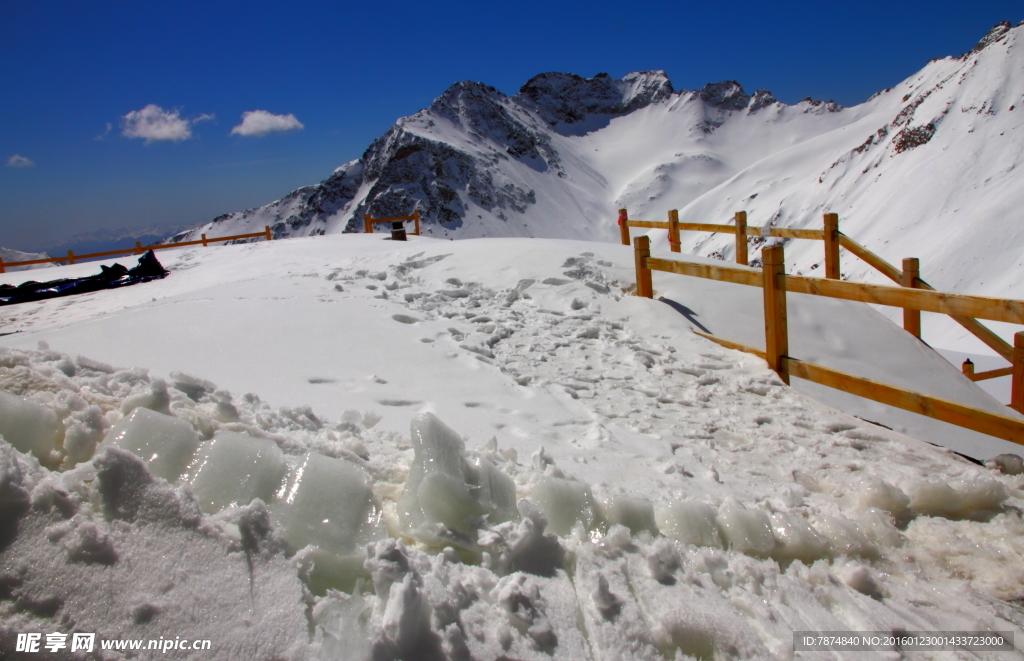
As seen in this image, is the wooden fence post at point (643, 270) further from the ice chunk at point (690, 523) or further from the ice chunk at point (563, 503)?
the ice chunk at point (563, 503)

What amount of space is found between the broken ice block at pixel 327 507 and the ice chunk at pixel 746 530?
1.44m

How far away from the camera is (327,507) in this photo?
2.07m

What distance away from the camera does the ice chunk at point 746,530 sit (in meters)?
2.27

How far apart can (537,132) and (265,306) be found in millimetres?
86575

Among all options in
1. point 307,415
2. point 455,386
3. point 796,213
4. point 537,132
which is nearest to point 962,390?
point 455,386

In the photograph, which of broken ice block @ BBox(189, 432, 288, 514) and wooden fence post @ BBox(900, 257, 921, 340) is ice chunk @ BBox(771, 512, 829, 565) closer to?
broken ice block @ BBox(189, 432, 288, 514)

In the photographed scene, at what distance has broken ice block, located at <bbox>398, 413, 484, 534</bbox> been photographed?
2.12 meters

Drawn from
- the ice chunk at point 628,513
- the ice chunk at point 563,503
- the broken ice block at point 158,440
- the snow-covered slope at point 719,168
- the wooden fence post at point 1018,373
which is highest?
the snow-covered slope at point 719,168

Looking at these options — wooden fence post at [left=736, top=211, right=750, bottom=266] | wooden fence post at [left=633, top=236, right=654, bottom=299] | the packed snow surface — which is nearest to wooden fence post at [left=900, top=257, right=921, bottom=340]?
wooden fence post at [left=736, top=211, right=750, bottom=266]

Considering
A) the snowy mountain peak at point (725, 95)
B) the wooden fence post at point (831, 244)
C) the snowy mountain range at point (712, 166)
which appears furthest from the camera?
the snowy mountain peak at point (725, 95)

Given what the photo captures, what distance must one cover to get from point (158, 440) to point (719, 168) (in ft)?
263

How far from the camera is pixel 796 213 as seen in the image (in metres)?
43.5

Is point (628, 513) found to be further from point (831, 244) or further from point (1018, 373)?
point (831, 244)

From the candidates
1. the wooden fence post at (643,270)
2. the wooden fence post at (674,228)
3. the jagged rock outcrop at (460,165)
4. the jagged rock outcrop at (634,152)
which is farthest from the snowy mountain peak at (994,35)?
the wooden fence post at (643,270)
